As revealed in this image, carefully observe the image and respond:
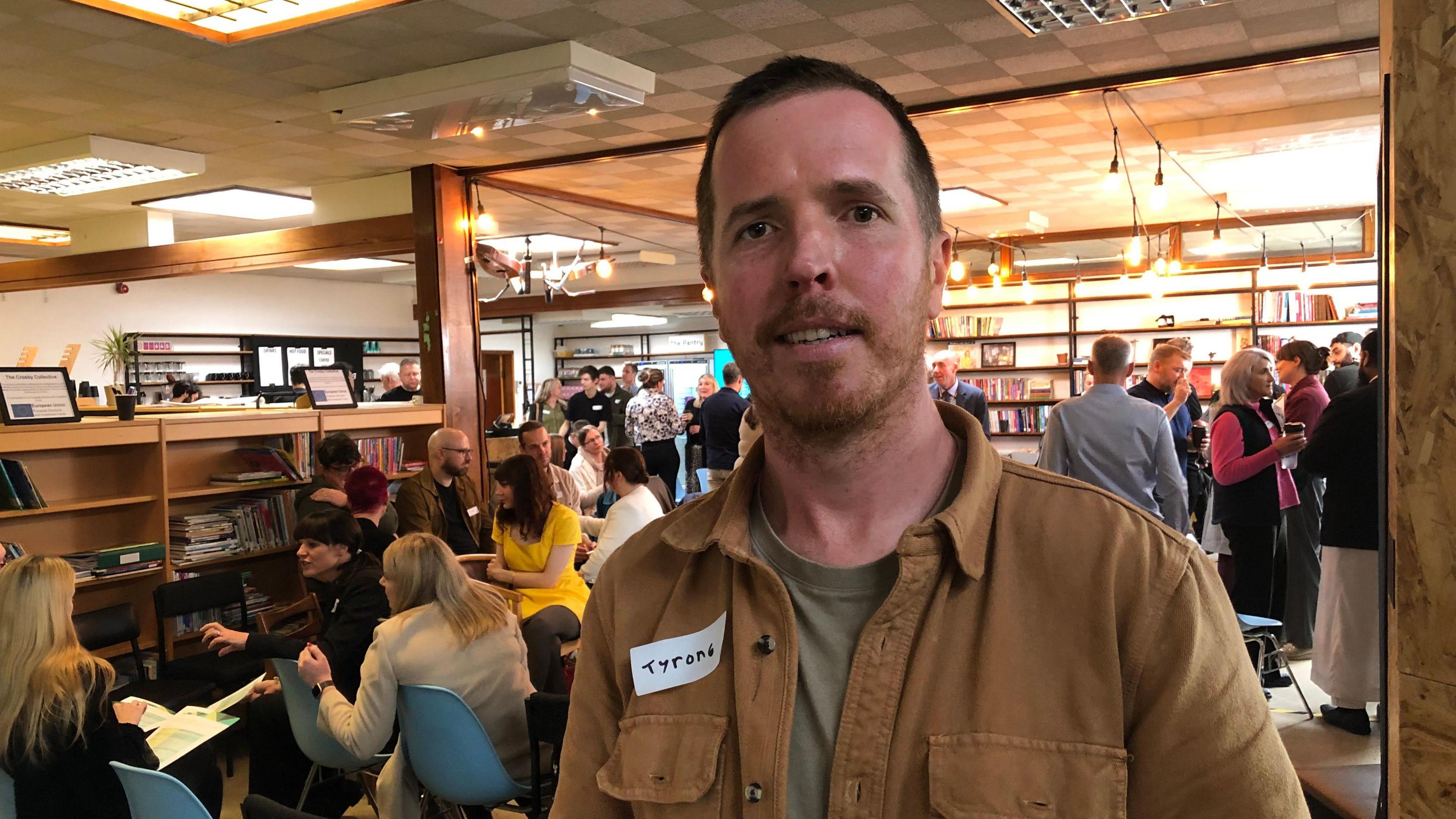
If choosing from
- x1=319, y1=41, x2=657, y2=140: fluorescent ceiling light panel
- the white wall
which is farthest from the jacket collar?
the white wall

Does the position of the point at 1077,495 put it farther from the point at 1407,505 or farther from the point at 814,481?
the point at 1407,505

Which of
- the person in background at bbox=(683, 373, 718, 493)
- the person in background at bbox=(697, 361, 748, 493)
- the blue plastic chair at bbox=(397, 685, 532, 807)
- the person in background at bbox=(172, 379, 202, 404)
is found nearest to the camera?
the blue plastic chair at bbox=(397, 685, 532, 807)

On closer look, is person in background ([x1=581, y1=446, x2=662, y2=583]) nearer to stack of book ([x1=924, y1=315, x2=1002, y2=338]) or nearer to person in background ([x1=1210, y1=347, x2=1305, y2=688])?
person in background ([x1=1210, y1=347, x2=1305, y2=688])

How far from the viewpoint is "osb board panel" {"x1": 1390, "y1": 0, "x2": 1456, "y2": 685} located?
3.48ft

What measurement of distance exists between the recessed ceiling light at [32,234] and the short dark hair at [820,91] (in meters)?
9.97

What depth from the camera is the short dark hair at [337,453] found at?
17.9 feet

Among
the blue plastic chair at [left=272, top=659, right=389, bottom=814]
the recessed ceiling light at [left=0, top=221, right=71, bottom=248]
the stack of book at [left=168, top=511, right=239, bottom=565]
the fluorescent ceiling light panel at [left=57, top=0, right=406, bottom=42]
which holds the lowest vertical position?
the blue plastic chair at [left=272, top=659, right=389, bottom=814]

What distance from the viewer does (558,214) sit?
373 inches

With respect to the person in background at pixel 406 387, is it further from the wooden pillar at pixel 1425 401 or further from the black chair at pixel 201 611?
the wooden pillar at pixel 1425 401

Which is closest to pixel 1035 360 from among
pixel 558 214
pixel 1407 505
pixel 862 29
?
pixel 558 214

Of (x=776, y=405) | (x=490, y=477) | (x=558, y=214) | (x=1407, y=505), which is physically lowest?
(x=490, y=477)

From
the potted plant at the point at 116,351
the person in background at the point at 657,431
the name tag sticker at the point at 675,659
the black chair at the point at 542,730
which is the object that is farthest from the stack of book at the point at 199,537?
the potted plant at the point at 116,351

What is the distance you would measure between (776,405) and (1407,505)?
75 centimetres

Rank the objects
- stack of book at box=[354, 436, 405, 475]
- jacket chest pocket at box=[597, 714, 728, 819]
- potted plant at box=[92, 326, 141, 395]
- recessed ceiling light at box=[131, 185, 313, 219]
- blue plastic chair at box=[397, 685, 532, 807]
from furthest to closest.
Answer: potted plant at box=[92, 326, 141, 395]
recessed ceiling light at box=[131, 185, 313, 219]
stack of book at box=[354, 436, 405, 475]
blue plastic chair at box=[397, 685, 532, 807]
jacket chest pocket at box=[597, 714, 728, 819]
